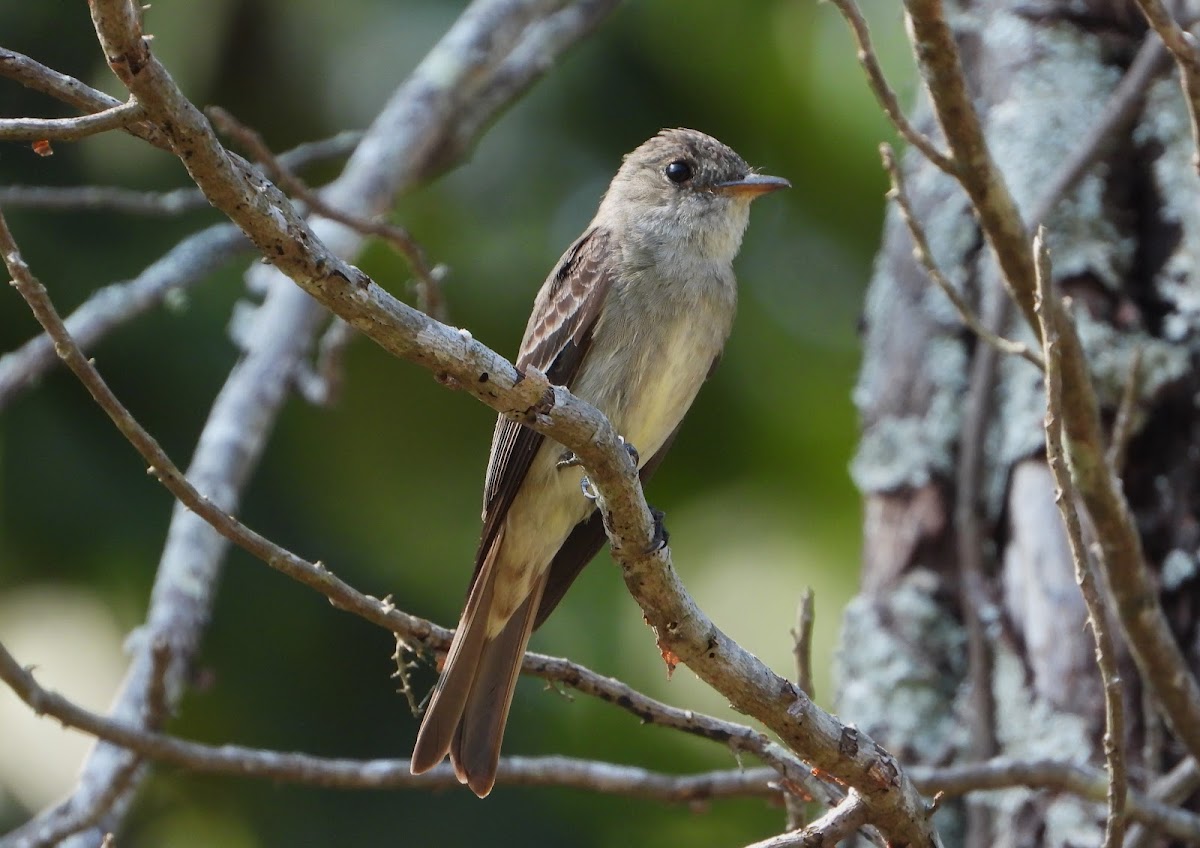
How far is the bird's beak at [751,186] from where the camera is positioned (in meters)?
4.59

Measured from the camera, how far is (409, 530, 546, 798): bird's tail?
354cm

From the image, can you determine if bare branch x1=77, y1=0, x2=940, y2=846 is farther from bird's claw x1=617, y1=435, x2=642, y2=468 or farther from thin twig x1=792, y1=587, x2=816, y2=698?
thin twig x1=792, y1=587, x2=816, y2=698

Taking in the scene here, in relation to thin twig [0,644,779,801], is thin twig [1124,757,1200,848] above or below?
above

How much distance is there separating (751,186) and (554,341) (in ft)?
2.76

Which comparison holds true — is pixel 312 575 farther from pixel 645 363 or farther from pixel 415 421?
pixel 415 421

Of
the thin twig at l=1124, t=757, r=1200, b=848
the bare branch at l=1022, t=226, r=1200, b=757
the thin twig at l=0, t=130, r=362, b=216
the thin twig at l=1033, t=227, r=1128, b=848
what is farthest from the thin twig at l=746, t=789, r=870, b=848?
the thin twig at l=0, t=130, r=362, b=216

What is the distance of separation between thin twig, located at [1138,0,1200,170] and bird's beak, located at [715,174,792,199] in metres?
1.55

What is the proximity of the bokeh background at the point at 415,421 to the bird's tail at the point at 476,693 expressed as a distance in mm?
1547

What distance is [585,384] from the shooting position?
4156 millimetres

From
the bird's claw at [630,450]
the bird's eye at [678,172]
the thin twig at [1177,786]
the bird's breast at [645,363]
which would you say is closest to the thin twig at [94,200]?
the bird's breast at [645,363]

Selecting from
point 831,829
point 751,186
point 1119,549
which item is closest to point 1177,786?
point 1119,549

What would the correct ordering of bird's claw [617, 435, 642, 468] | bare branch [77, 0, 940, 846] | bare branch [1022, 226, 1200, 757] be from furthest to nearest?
bare branch [1022, 226, 1200, 757] < bird's claw [617, 435, 642, 468] < bare branch [77, 0, 940, 846]

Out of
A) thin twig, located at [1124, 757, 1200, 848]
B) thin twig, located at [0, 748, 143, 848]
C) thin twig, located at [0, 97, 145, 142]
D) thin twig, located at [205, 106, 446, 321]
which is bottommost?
thin twig, located at [0, 748, 143, 848]

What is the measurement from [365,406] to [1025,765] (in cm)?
341
